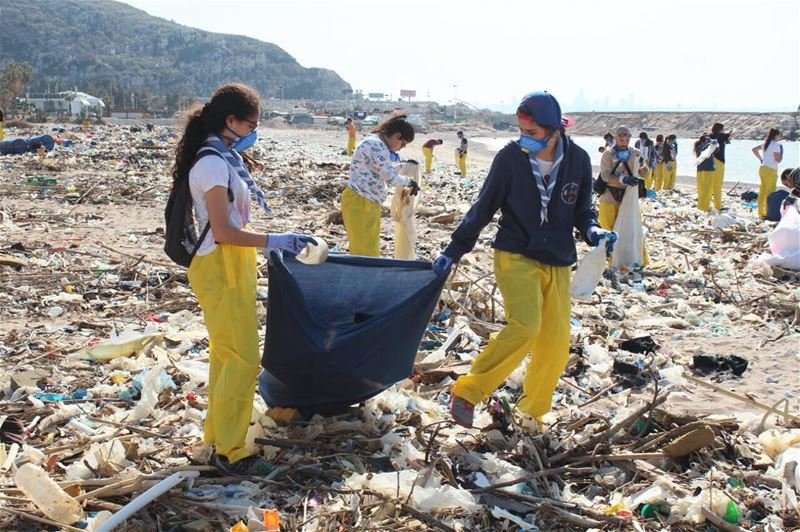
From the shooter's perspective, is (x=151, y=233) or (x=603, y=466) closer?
(x=603, y=466)

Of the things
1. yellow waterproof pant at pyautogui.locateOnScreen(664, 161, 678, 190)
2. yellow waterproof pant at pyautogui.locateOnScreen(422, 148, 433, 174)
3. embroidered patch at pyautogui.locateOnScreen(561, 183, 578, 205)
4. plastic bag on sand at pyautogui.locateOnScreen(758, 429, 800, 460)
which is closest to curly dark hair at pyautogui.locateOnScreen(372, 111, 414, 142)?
embroidered patch at pyautogui.locateOnScreen(561, 183, 578, 205)

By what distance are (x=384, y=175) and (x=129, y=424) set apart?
9.30 feet

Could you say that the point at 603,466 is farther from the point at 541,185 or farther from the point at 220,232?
the point at 220,232

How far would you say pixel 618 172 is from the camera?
27.3ft

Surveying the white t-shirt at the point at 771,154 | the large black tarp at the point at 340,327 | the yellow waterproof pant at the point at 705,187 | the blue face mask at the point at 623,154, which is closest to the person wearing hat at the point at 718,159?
the yellow waterproof pant at the point at 705,187

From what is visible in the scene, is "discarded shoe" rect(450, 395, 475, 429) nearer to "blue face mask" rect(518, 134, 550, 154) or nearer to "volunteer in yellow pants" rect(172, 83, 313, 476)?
"volunteer in yellow pants" rect(172, 83, 313, 476)

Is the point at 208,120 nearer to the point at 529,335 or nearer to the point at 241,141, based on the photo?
the point at 241,141

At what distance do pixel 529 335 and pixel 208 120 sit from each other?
1.85 m

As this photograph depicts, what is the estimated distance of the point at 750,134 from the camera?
8669 centimetres

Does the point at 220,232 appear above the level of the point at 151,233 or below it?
above

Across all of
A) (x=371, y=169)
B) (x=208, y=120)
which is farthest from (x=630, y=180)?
(x=208, y=120)

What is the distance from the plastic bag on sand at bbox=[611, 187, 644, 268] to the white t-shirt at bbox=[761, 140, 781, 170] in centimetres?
585

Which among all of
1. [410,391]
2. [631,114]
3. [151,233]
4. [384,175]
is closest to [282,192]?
[151,233]

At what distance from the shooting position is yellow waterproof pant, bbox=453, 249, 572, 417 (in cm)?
373
